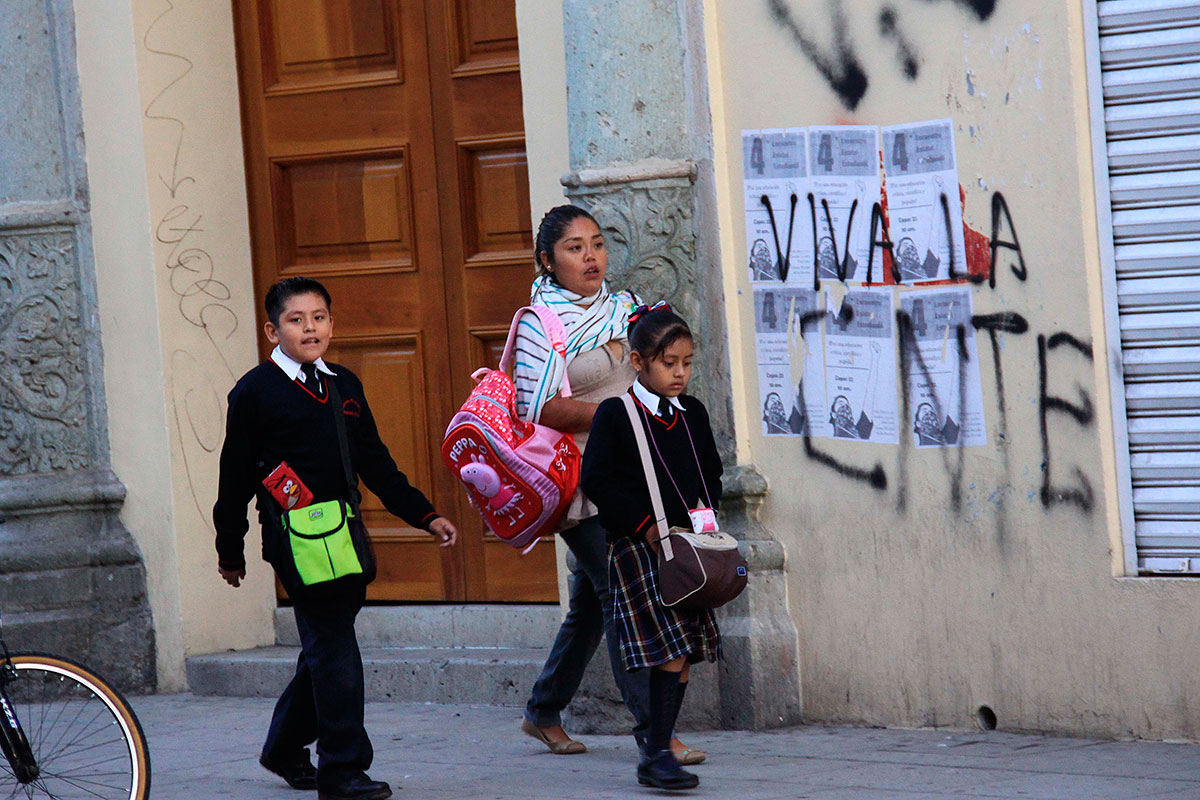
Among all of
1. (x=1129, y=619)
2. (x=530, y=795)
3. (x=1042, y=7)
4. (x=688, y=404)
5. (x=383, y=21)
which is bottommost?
(x=530, y=795)

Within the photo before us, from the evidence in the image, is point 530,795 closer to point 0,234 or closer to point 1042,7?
point 1042,7

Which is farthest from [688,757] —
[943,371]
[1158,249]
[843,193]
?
[1158,249]

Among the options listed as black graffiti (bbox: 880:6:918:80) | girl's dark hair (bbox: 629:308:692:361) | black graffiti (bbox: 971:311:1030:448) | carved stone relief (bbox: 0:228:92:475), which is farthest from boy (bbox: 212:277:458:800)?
carved stone relief (bbox: 0:228:92:475)

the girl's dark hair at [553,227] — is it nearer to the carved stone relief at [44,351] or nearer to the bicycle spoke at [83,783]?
the bicycle spoke at [83,783]

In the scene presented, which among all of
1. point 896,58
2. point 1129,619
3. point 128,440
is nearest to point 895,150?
point 896,58

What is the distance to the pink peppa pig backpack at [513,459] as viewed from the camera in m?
5.54

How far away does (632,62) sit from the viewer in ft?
20.4

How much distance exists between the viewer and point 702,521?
5148 millimetres

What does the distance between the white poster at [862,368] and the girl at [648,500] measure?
0.96 meters

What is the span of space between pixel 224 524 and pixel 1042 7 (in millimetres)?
3188

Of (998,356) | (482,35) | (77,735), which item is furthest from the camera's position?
(482,35)

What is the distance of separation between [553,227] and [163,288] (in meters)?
2.53

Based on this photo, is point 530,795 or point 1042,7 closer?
point 530,795

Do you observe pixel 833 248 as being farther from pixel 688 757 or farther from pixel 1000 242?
pixel 688 757
